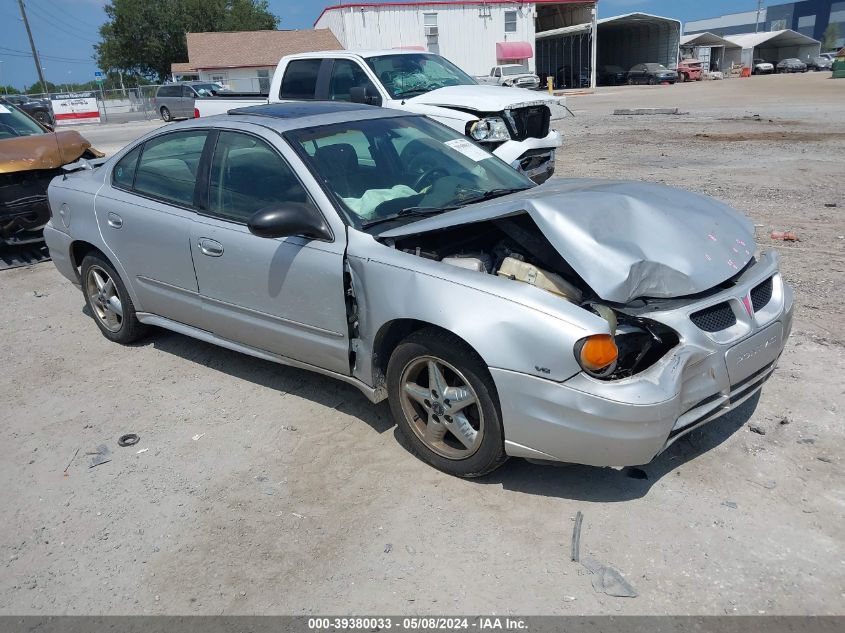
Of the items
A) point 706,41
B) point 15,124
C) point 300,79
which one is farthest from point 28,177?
point 706,41

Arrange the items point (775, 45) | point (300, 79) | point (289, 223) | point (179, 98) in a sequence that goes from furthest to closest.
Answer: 1. point (775, 45)
2. point (179, 98)
3. point (300, 79)
4. point (289, 223)

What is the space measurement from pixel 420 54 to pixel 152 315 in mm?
6878

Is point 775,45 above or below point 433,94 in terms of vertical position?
below

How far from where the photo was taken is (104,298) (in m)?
5.41

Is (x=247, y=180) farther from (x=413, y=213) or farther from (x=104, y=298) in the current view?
(x=104, y=298)

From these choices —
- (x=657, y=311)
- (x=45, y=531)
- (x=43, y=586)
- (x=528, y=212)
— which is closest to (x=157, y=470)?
(x=45, y=531)

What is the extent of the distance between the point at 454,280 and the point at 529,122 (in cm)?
668

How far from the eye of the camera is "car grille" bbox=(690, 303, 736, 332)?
315 cm

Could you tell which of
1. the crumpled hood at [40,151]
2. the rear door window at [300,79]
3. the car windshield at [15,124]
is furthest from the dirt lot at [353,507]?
the rear door window at [300,79]

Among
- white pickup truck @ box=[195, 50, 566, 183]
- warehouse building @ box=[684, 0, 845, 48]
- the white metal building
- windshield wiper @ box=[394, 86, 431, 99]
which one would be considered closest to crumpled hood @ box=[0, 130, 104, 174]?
white pickup truck @ box=[195, 50, 566, 183]

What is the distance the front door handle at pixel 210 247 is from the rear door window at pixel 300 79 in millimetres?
6402

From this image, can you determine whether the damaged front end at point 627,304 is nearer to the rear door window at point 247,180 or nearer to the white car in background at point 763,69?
the rear door window at point 247,180

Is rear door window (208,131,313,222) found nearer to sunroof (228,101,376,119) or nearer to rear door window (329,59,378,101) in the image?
sunroof (228,101,376,119)

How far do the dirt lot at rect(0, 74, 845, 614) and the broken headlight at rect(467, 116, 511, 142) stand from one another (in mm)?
4645
